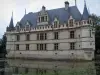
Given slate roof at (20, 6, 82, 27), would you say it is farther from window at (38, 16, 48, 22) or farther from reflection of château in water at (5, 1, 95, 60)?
window at (38, 16, 48, 22)

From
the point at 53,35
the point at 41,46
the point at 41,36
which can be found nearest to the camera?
the point at 53,35

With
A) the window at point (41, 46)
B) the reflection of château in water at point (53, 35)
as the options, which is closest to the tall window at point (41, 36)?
the reflection of château in water at point (53, 35)

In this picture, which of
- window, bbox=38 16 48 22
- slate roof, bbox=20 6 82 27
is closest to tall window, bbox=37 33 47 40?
slate roof, bbox=20 6 82 27

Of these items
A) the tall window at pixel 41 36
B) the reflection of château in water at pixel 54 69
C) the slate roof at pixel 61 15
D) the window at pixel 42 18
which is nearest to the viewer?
the reflection of château in water at pixel 54 69

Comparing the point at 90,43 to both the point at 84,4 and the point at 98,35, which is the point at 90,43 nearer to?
the point at 84,4

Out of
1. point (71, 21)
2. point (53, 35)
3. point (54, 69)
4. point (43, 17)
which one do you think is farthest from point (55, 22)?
point (54, 69)

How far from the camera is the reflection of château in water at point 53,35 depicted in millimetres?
34281

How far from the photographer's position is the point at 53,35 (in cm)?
3834

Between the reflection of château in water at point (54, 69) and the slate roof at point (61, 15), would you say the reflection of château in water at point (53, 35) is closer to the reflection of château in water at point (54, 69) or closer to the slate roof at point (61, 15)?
the slate roof at point (61, 15)

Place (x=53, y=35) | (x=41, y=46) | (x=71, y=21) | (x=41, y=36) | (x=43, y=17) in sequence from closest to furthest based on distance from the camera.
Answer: (x=71, y=21) < (x=53, y=35) < (x=41, y=46) < (x=41, y=36) < (x=43, y=17)

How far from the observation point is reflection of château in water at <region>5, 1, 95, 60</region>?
34281 millimetres

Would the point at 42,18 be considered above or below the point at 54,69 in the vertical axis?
above

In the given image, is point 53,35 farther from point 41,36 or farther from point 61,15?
point 61,15

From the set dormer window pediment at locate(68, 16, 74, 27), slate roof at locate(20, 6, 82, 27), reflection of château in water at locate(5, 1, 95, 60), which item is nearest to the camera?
reflection of château in water at locate(5, 1, 95, 60)
